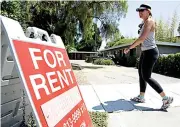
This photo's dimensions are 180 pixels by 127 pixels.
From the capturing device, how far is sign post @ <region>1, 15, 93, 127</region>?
1.59 meters

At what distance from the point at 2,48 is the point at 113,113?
246 centimetres

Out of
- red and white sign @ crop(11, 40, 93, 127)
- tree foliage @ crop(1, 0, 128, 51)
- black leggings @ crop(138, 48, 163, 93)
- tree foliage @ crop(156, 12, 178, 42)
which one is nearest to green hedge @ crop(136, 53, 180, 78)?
tree foliage @ crop(1, 0, 128, 51)

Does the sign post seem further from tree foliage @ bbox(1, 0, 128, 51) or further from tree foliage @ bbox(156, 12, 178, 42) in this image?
tree foliage @ bbox(156, 12, 178, 42)

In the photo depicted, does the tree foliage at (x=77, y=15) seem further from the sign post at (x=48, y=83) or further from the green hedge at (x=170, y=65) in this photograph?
the sign post at (x=48, y=83)

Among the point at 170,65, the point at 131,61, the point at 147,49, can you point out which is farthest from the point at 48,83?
the point at 131,61

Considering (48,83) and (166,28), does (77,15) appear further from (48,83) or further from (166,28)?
(166,28)

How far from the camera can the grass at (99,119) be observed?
11.1 ft

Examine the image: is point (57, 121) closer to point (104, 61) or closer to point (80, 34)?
point (80, 34)

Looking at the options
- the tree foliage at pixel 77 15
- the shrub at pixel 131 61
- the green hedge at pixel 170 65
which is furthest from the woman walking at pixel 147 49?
the shrub at pixel 131 61

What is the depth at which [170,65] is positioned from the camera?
15406 mm

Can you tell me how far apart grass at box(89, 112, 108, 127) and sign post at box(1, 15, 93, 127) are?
90 centimetres

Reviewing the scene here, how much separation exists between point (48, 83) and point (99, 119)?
1863 mm

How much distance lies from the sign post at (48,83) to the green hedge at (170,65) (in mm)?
12313

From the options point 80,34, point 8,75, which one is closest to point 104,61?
point 80,34
